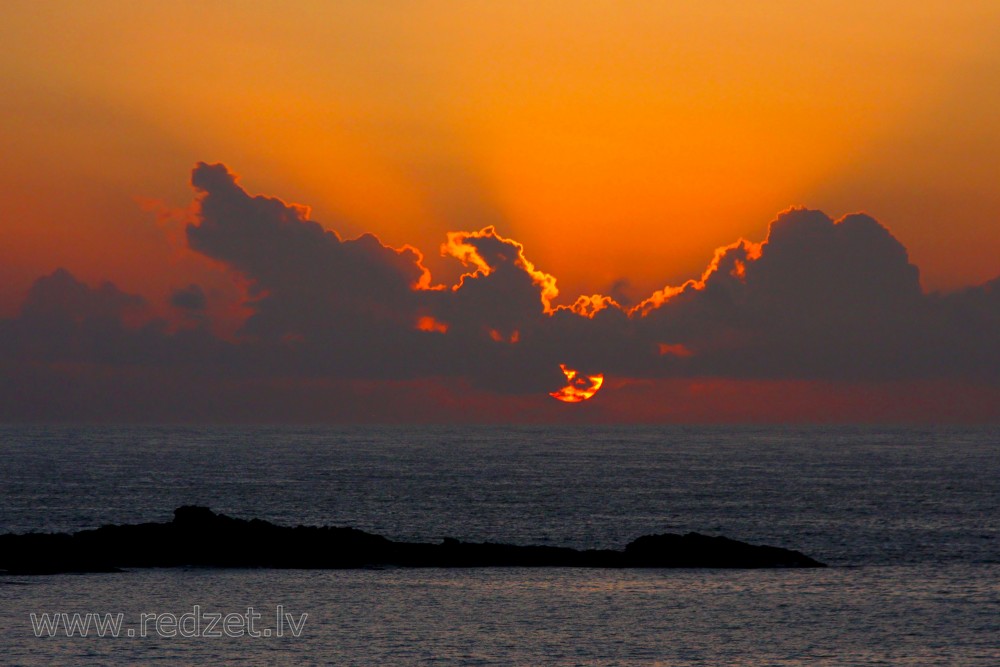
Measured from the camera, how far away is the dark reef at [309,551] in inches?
3174

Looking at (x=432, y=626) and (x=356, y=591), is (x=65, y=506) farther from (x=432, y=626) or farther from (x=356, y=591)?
(x=432, y=626)

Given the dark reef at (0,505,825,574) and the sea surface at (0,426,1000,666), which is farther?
the dark reef at (0,505,825,574)

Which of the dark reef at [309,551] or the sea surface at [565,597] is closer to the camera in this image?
the sea surface at [565,597]

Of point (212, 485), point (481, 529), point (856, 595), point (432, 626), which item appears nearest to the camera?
point (432, 626)

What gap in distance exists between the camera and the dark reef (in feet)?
265

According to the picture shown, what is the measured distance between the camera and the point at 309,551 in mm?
82250

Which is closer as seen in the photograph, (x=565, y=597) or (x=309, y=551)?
(x=565, y=597)

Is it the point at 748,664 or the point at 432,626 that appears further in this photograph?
the point at 432,626

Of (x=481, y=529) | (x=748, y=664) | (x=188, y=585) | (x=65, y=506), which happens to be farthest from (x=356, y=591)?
(x=65, y=506)

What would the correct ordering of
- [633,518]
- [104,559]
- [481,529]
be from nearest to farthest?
1. [104,559]
2. [481,529]
3. [633,518]

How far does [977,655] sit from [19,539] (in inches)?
2418

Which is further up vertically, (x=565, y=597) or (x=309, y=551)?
(x=309, y=551)

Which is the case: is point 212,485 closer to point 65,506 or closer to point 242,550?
point 65,506

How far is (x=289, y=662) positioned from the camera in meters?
55.5
